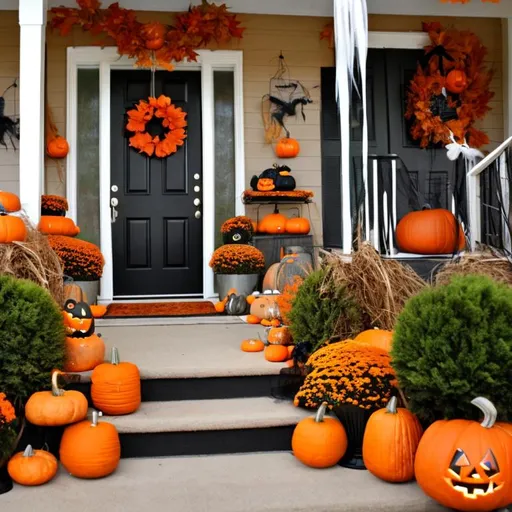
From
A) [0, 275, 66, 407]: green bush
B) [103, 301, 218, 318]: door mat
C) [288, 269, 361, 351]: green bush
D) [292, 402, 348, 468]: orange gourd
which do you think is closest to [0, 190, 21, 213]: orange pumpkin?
[0, 275, 66, 407]: green bush

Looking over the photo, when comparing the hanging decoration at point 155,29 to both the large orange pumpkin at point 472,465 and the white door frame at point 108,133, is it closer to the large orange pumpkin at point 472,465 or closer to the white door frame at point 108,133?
the white door frame at point 108,133

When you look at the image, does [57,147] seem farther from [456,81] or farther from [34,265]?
[456,81]

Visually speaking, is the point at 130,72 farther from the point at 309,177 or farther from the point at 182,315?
the point at 182,315

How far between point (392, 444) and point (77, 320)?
158 centimetres

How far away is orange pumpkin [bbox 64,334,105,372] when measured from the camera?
2.96 m

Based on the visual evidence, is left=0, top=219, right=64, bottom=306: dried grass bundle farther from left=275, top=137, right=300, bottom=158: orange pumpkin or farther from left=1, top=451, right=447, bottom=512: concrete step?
left=275, top=137, right=300, bottom=158: orange pumpkin

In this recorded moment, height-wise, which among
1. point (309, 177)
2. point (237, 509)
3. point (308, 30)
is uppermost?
point (308, 30)

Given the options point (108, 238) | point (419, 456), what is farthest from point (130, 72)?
point (419, 456)

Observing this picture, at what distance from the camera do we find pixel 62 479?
8.13ft

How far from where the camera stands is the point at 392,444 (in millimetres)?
2381

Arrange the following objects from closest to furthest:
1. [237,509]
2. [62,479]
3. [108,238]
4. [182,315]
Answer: [237,509], [62,479], [182,315], [108,238]

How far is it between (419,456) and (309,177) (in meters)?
3.97

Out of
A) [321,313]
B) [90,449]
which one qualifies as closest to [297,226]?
[321,313]

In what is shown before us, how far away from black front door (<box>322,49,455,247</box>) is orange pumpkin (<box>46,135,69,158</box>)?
237 cm
